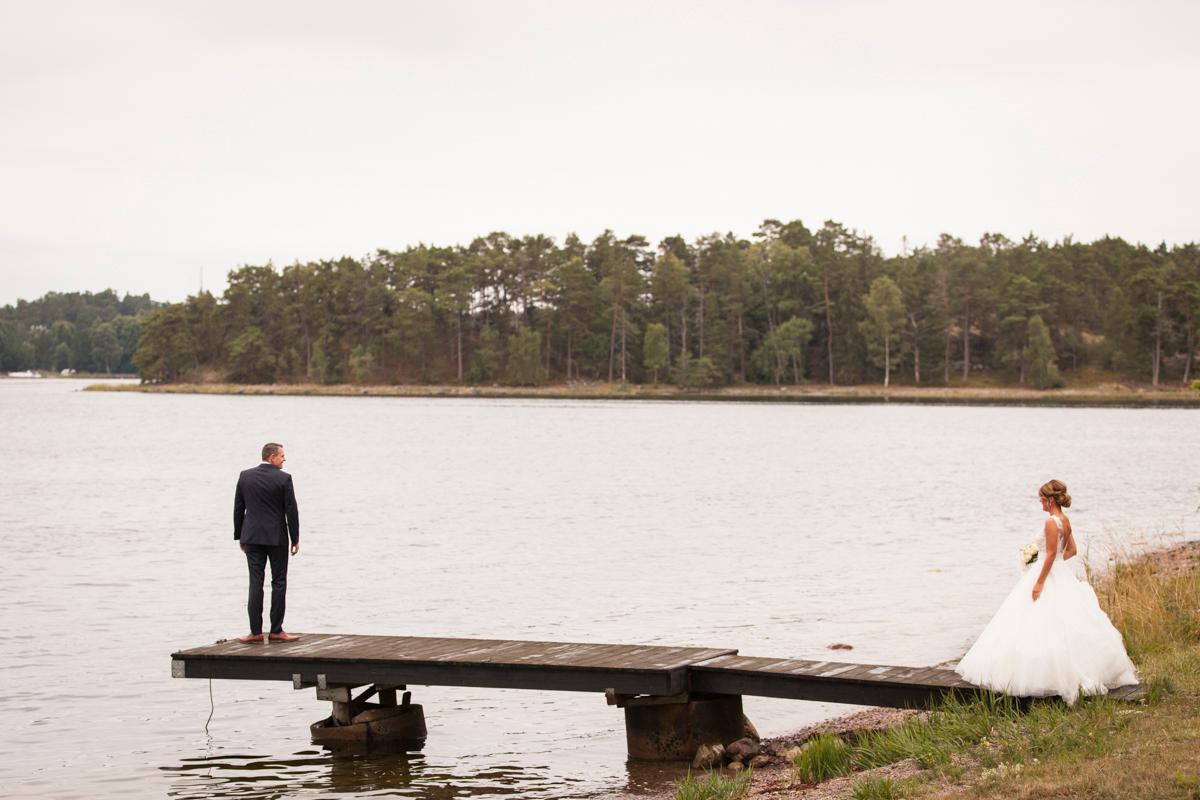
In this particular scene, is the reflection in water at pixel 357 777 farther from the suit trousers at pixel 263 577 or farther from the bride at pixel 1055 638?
the bride at pixel 1055 638

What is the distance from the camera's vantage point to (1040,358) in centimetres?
13950

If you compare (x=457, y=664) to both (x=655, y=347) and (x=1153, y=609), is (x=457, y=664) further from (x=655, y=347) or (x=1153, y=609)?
(x=655, y=347)

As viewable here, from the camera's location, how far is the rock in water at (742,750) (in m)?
13.0

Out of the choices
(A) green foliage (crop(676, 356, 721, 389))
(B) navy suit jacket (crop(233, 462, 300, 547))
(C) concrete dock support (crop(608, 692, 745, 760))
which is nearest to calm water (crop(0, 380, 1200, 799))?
(C) concrete dock support (crop(608, 692, 745, 760))

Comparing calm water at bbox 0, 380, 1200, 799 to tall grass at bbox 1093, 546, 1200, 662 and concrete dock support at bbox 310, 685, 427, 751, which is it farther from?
tall grass at bbox 1093, 546, 1200, 662

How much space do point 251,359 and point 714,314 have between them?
67.7 m

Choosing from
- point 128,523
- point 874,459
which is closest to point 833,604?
point 128,523

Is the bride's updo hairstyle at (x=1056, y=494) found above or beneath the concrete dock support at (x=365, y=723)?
above

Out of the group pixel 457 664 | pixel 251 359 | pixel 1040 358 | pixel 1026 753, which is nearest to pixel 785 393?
pixel 1040 358

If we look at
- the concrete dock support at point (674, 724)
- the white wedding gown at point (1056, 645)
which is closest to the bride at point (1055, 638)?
the white wedding gown at point (1056, 645)

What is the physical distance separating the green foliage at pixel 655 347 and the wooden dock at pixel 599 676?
137 meters

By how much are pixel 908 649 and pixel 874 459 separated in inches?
1992

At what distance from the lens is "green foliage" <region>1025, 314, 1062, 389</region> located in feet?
452

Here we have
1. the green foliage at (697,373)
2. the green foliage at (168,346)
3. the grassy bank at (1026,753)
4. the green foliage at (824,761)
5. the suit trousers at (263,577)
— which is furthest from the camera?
the green foliage at (168,346)
